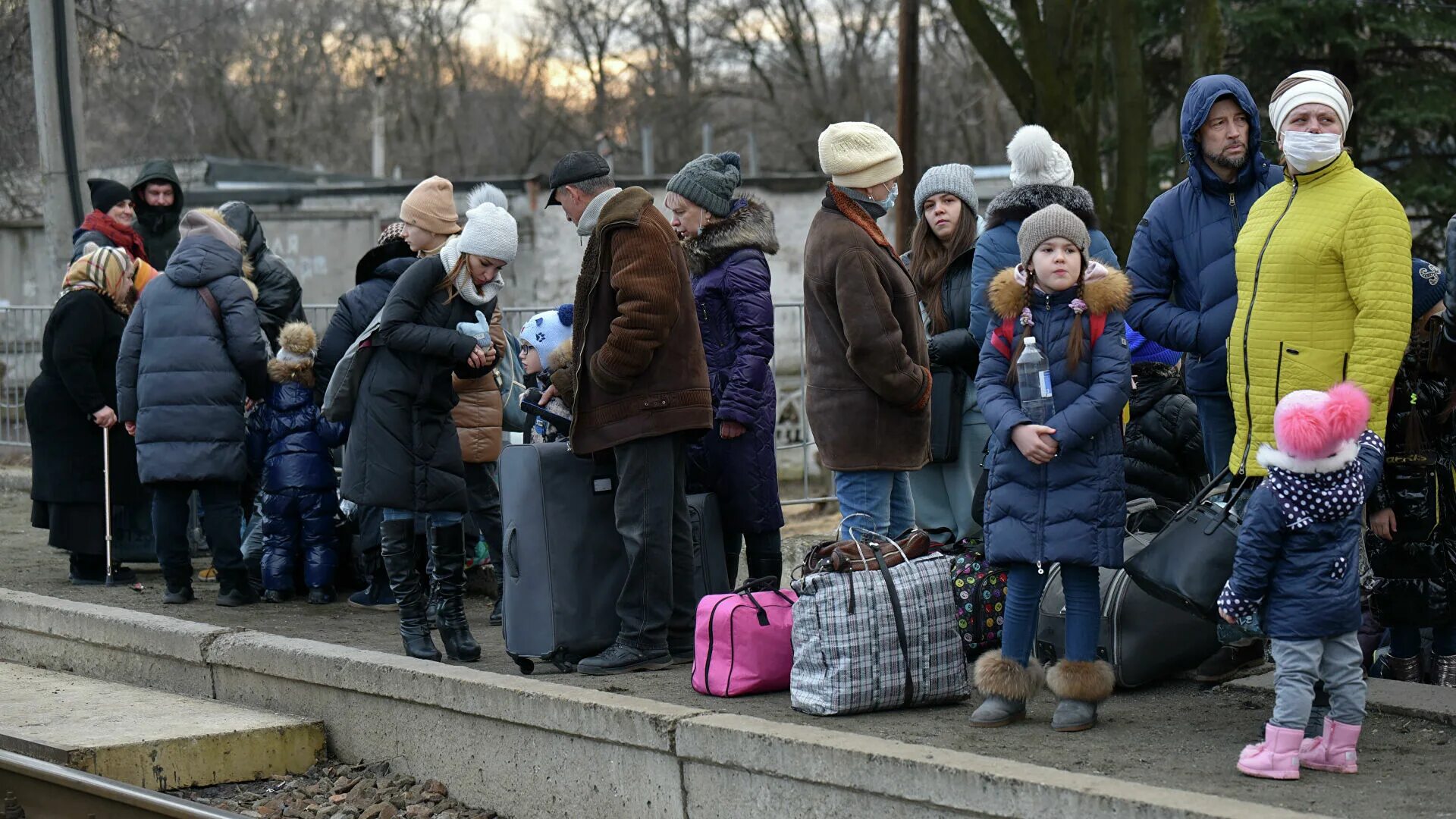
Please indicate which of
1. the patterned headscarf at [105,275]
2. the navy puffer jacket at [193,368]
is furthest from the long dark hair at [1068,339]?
the patterned headscarf at [105,275]

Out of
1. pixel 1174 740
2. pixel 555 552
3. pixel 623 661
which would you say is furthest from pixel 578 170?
pixel 1174 740

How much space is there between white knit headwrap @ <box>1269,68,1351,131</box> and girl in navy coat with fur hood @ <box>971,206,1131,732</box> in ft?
2.22

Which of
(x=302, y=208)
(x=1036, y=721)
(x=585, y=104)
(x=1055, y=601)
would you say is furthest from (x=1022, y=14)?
(x=585, y=104)

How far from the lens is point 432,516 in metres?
6.98

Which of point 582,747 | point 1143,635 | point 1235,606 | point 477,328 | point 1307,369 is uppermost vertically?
point 477,328

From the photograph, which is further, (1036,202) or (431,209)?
(431,209)

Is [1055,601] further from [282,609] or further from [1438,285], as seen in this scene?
[282,609]

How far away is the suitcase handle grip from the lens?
654 cm

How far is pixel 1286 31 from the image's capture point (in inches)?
738

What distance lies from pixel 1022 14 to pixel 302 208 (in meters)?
17.9

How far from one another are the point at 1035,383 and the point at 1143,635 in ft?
3.67

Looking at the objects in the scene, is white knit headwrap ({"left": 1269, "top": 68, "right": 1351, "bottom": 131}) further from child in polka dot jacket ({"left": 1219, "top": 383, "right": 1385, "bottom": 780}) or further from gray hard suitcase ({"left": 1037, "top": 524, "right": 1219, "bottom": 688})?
gray hard suitcase ({"left": 1037, "top": 524, "right": 1219, "bottom": 688})

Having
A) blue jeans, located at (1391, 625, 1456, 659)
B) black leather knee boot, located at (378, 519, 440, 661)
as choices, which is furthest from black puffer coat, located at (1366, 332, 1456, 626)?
black leather knee boot, located at (378, 519, 440, 661)

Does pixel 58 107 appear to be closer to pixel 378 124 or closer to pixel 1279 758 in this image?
pixel 1279 758
